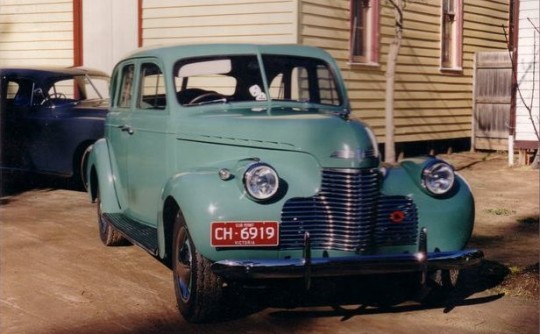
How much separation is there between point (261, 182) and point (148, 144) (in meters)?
1.75

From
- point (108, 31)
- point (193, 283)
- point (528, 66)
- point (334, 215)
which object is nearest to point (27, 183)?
point (108, 31)

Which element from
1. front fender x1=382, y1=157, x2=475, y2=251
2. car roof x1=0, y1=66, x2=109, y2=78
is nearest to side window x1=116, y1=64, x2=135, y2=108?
front fender x1=382, y1=157, x2=475, y2=251

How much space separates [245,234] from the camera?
5145 millimetres

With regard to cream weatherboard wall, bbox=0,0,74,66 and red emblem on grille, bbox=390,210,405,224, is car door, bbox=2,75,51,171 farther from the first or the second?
Answer: red emblem on grille, bbox=390,210,405,224

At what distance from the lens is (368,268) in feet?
16.7

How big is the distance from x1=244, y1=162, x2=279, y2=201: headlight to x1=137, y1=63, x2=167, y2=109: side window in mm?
1569

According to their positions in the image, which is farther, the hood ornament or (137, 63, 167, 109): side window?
(137, 63, 167, 109): side window

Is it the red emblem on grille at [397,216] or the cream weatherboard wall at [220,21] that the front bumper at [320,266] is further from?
the cream weatherboard wall at [220,21]

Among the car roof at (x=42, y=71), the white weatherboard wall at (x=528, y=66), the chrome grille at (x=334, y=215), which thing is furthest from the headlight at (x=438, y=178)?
the white weatherboard wall at (x=528, y=66)

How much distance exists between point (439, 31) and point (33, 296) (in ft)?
40.6

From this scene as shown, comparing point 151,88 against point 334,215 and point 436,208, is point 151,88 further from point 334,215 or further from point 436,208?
point 436,208

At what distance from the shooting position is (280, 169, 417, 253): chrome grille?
5.25 m

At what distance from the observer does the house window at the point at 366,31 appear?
47.7ft

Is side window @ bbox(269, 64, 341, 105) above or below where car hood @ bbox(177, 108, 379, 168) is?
above
